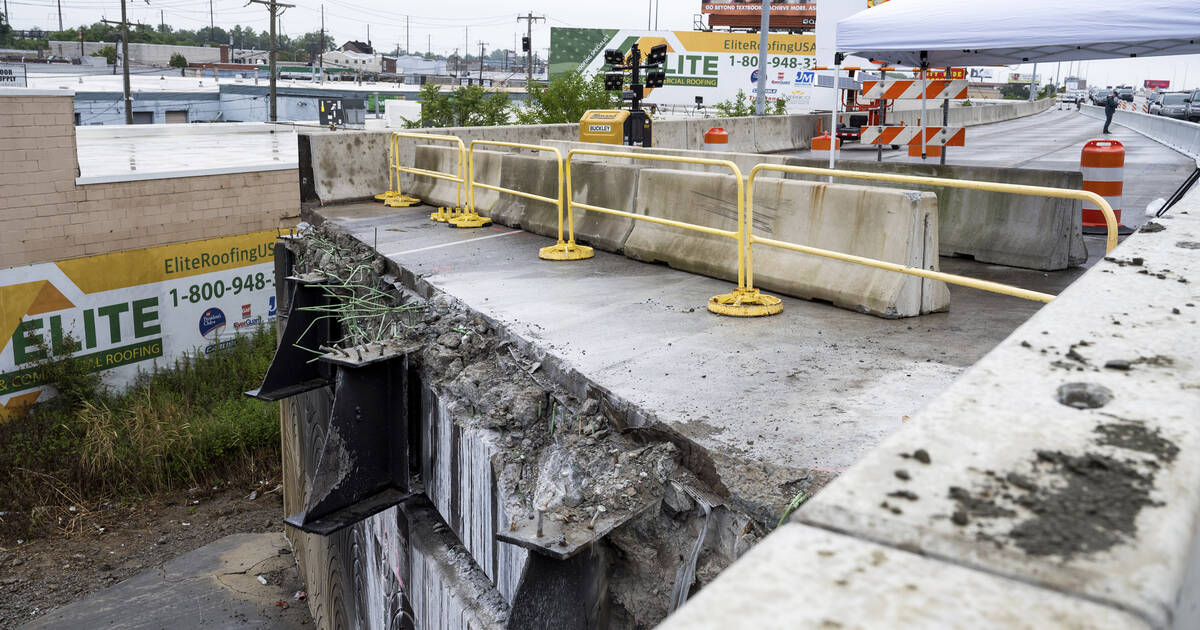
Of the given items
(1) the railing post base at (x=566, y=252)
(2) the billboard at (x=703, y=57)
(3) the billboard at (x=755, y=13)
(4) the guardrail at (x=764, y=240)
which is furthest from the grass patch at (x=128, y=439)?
(3) the billboard at (x=755, y=13)

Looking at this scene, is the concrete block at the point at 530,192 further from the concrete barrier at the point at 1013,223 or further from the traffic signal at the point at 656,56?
the traffic signal at the point at 656,56

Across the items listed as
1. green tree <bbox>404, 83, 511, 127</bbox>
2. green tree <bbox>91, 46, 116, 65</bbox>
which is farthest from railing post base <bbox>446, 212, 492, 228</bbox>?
green tree <bbox>91, 46, 116, 65</bbox>

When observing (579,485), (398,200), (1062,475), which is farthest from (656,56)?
(1062,475)

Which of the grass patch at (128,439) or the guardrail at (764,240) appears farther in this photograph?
the grass patch at (128,439)

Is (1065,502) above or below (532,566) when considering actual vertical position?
above

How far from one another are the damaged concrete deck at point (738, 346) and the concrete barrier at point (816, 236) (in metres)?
0.16

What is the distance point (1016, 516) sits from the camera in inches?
64.5

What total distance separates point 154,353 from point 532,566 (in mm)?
16067

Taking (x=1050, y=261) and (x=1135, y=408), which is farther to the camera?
(x=1050, y=261)

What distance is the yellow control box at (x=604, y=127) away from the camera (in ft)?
61.9

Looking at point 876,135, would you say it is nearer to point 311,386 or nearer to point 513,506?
point 311,386

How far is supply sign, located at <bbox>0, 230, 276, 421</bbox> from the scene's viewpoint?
15820mm

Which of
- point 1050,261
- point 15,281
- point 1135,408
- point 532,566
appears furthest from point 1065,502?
point 15,281

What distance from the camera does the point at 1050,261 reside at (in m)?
8.73
